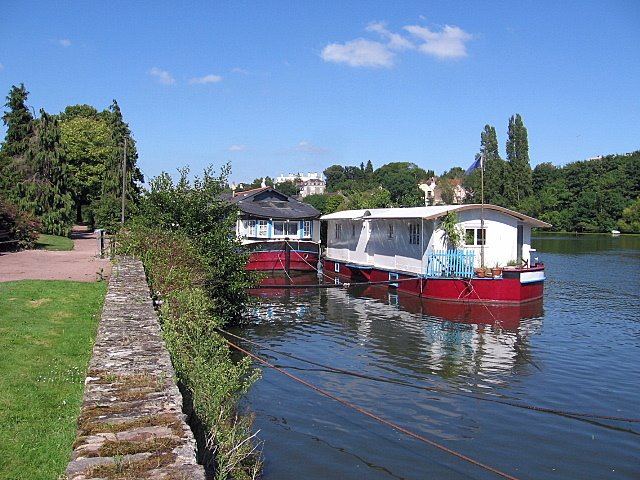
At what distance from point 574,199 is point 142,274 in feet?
326

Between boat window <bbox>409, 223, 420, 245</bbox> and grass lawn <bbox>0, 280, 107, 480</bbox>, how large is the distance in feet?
52.4

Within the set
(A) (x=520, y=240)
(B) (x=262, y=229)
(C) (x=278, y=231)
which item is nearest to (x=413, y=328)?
A: (A) (x=520, y=240)

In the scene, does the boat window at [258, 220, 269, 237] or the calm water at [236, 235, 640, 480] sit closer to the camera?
the calm water at [236, 235, 640, 480]

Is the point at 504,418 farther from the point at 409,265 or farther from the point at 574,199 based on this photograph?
the point at 574,199

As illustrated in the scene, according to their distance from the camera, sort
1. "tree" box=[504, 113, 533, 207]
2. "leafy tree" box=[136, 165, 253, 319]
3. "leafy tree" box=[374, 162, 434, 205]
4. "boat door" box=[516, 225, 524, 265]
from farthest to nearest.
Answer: "leafy tree" box=[374, 162, 434, 205] → "tree" box=[504, 113, 533, 207] → "boat door" box=[516, 225, 524, 265] → "leafy tree" box=[136, 165, 253, 319]

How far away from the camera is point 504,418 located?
412 inches

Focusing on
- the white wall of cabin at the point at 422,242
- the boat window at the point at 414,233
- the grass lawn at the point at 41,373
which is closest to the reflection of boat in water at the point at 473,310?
the white wall of cabin at the point at 422,242

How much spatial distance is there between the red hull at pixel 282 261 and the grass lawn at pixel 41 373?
2150 centimetres

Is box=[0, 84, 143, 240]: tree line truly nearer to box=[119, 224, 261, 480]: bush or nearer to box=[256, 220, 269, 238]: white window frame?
box=[256, 220, 269, 238]: white window frame

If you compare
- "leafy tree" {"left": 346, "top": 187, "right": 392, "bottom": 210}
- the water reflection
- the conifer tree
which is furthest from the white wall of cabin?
the conifer tree

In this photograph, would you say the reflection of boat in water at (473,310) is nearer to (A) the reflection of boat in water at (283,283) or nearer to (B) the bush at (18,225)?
(A) the reflection of boat in water at (283,283)

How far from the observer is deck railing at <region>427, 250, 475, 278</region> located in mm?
24219

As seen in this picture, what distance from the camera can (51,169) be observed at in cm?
3797

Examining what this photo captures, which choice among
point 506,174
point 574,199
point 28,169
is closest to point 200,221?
point 28,169
